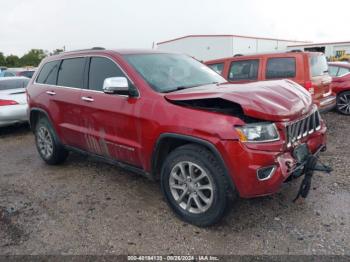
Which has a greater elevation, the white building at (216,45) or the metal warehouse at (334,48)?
the white building at (216,45)

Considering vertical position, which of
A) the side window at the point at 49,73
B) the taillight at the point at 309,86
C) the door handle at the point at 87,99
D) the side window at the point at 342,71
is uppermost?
the side window at the point at 49,73

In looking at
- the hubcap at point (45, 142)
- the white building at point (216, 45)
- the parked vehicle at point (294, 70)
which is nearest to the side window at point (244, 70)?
the parked vehicle at point (294, 70)

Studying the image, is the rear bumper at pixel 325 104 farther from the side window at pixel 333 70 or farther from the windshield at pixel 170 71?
the windshield at pixel 170 71

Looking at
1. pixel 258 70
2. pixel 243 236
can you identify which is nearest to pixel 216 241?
pixel 243 236

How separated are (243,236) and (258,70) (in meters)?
4.79

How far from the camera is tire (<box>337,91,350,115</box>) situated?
8.53 meters

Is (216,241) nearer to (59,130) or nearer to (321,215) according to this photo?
(321,215)

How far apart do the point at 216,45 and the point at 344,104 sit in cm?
2896

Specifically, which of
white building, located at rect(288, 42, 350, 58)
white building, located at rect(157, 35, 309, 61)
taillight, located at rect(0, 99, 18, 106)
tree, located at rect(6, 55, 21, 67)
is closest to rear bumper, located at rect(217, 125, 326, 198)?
taillight, located at rect(0, 99, 18, 106)

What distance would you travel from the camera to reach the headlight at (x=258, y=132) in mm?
2852

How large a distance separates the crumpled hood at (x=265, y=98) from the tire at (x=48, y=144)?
253cm

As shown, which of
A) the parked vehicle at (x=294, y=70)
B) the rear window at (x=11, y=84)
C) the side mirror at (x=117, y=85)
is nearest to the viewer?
the side mirror at (x=117, y=85)

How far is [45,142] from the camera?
5363 mm

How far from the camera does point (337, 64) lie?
9.07 metres
